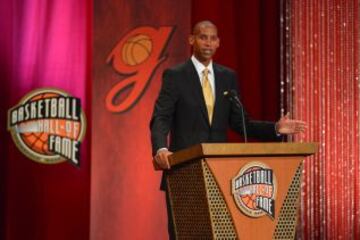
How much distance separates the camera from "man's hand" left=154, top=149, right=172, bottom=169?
270 centimetres

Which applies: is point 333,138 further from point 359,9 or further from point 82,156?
point 82,156

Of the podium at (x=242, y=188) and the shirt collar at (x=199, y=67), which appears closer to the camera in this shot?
the podium at (x=242, y=188)

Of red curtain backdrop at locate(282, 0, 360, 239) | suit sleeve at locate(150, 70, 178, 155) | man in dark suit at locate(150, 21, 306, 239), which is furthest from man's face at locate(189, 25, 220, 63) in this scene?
red curtain backdrop at locate(282, 0, 360, 239)

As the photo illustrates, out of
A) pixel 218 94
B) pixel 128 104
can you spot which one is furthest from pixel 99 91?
pixel 218 94

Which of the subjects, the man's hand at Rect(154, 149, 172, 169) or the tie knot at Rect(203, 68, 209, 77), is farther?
the tie knot at Rect(203, 68, 209, 77)

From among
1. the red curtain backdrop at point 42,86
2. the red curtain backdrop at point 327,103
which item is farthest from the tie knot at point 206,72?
the red curtain backdrop at point 327,103

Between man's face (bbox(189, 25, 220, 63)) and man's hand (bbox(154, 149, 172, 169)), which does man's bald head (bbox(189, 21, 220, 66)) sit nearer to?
man's face (bbox(189, 25, 220, 63))

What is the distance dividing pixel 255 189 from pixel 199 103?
21.4 inches

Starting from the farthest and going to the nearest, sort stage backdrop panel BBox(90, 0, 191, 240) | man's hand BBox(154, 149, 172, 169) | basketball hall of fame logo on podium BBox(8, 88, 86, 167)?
basketball hall of fame logo on podium BBox(8, 88, 86, 167) → stage backdrop panel BBox(90, 0, 191, 240) → man's hand BBox(154, 149, 172, 169)

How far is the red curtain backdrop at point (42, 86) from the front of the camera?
4738 millimetres

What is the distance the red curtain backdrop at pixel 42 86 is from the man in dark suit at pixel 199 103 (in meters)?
1.83

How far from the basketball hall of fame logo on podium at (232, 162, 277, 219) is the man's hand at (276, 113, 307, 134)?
1.00 ft

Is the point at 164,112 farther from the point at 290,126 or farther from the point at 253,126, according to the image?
the point at 290,126

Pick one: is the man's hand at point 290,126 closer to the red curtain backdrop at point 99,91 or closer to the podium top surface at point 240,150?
the podium top surface at point 240,150
